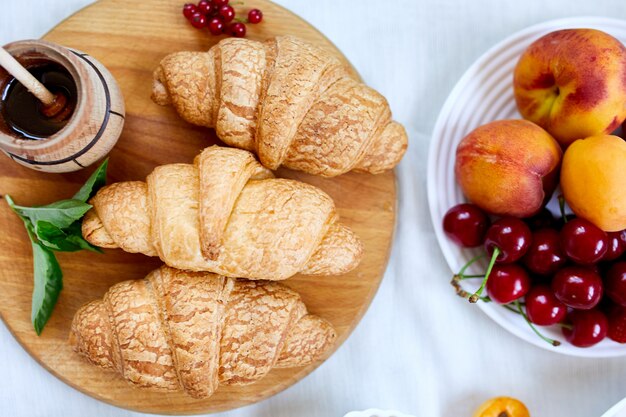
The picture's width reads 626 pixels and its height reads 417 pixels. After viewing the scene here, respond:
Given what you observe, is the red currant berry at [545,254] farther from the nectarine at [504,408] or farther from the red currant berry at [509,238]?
the nectarine at [504,408]

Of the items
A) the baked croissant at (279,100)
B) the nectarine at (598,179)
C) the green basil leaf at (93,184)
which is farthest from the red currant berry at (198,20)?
the nectarine at (598,179)

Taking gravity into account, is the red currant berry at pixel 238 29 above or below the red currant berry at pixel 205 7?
below

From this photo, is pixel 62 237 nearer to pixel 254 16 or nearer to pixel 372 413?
pixel 254 16

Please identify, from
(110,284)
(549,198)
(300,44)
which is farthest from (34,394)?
(549,198)

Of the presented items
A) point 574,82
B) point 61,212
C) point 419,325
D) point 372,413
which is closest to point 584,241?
point 574,82

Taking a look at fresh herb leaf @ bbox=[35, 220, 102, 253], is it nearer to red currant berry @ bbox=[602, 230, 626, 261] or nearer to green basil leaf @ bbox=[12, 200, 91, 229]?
green basil leaf @ bbox=[12, 200, 91, 229]

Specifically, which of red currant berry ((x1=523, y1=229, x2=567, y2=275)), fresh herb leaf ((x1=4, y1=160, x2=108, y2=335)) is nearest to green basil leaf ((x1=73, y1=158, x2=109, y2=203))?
fresh herb leaf ((x1=4, y1=160, x2=108, y2=335))

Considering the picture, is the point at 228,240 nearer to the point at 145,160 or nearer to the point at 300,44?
the point at 145,160
